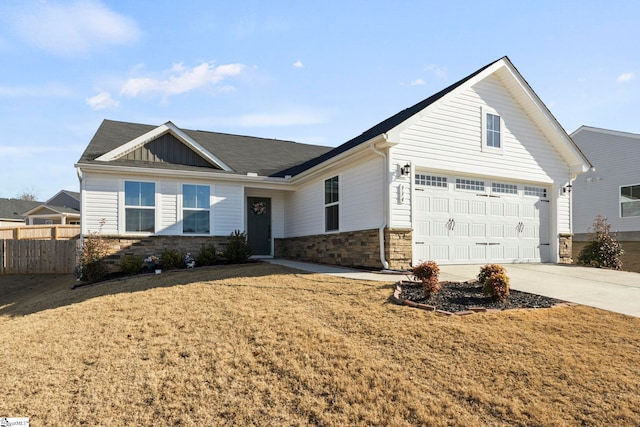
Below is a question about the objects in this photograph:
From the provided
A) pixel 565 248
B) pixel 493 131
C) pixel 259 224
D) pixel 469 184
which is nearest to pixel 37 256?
pixel 259 224

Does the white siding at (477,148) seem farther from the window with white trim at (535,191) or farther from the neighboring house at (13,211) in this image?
the neighboring house at (13,211)

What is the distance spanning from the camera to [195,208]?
513 inches

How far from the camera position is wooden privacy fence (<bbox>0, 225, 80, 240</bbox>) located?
16.4 m

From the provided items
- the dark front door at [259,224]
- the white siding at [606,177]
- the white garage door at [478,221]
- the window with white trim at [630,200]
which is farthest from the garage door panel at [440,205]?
the window with white trim at [630,200]

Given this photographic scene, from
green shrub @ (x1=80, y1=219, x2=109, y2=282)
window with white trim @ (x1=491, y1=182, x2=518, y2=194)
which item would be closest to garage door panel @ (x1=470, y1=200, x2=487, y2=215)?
window with white trim @ (x1=491, y1=182, x2=518, y2=194)

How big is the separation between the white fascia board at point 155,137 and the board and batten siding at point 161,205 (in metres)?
0.64

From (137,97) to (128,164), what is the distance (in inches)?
90.9

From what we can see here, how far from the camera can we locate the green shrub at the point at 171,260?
1155 centimetres

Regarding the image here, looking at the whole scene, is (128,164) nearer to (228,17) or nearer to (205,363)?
(228,17)

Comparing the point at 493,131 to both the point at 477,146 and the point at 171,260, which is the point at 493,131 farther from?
the point at 171,260

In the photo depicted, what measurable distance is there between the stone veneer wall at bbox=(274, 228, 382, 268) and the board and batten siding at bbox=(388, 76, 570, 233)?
989 mm

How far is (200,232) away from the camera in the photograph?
42.9 ft

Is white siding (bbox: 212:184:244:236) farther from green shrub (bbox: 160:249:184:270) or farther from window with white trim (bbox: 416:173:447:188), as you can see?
window with white trim (bbox: 416:173:447:188)

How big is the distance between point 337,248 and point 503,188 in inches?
216
